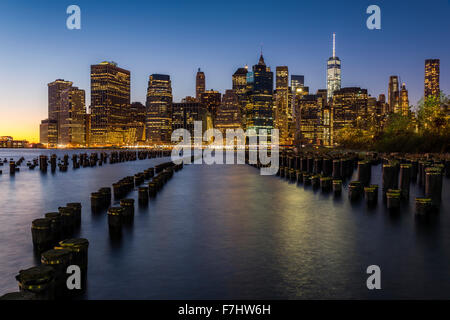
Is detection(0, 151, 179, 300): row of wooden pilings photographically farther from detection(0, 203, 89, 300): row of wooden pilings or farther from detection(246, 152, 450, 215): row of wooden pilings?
detection(246, 152, 450, 215): row of wooden pilings

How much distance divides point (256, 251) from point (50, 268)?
681 cm

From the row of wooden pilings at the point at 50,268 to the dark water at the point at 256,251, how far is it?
515 mm

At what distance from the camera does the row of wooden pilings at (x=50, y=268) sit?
7066 millimetres

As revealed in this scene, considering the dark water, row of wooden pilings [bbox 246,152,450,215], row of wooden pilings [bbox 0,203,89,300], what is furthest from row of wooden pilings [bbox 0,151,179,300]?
row of wooden pilings [bbox 246,152,450,215]

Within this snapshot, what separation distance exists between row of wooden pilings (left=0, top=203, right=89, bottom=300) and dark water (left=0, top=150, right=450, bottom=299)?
0.51 meters

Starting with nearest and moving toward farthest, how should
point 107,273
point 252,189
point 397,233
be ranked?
point 107,273
point 397,233
point 252,189

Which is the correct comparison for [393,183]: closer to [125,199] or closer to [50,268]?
[125,199]

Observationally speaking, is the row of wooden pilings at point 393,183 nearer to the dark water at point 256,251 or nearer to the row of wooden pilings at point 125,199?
the dark water at point 256,251

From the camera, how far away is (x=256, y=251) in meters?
12.0

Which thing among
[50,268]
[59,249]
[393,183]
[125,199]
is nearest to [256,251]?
[59,249]
